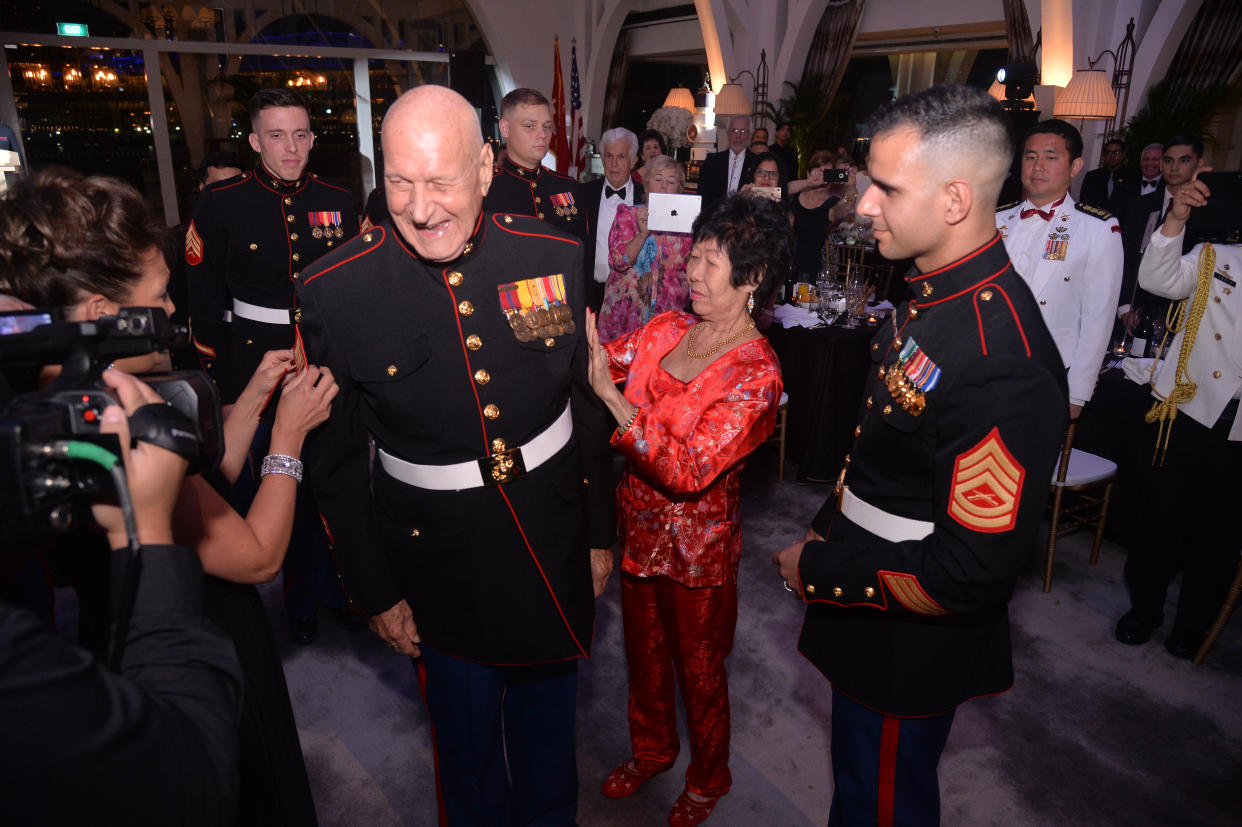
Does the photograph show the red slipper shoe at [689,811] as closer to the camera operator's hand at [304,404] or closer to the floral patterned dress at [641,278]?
the camera operator's hand at [304,404]

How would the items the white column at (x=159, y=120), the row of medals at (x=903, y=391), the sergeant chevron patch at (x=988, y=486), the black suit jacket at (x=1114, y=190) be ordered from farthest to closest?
the white column at (x=159, y=120) < the black suit jacket at (x=1114, y=190) < the row of medals at (x=903, y=391) < the sergeant chevron patch at (x=988, y=486)

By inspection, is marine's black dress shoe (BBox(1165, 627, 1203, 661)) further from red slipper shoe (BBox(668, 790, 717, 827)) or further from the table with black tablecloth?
red slipper shoe (BBox(668, 790, 717, 827))

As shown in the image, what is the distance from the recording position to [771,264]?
192 cm

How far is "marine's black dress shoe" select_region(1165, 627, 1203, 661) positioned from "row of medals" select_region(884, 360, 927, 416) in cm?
232

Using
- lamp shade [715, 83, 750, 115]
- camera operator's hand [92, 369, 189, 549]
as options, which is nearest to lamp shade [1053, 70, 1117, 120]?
lamp shade [715, 83, 750, 115]

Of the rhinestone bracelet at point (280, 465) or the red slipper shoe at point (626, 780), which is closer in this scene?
the rhinestone bracelet at point (280, 465)

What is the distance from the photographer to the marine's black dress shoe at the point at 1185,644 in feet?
9.11

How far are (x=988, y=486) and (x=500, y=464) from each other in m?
0.88

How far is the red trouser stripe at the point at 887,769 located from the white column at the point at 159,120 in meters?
8.92

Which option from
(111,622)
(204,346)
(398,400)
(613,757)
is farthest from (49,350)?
(204,346)

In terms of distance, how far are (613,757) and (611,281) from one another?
259 cm

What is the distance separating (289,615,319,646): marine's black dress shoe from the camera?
2824 mm

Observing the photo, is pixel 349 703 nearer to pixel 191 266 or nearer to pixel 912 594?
pixel 191 266

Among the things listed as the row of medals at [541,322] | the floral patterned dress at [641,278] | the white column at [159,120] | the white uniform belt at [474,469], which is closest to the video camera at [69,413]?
the white uniform belt at [474,469]
